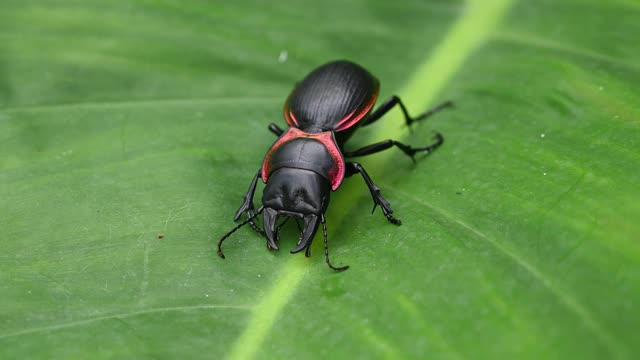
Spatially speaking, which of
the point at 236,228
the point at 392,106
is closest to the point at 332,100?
the point at 392,106

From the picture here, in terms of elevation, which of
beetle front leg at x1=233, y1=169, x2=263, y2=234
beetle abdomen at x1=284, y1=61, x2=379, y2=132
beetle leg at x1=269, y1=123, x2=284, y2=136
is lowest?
beetle front leg at x1=233, y1=169, x2=263, y2=234

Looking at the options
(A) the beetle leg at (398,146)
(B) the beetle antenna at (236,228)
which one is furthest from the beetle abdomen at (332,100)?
(B) the beetle antenna at (236,228)

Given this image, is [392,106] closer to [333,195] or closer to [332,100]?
[332,100]

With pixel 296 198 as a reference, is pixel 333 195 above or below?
below

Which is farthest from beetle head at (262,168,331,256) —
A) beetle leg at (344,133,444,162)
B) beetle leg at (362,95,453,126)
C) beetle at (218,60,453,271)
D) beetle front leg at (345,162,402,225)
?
beetle leg at (362,95,453,126)

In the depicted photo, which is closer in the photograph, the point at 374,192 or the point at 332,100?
the point at 374,192

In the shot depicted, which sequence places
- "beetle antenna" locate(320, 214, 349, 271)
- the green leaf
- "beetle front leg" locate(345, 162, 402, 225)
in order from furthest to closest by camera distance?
"beetle front leg" locate(345, 162, 402, 225) < "beetle antenna" locate(320, 214, 349, 271) < the green leaf

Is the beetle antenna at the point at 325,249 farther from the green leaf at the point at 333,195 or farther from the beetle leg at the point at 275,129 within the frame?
the beetle leg at the point at 275,129

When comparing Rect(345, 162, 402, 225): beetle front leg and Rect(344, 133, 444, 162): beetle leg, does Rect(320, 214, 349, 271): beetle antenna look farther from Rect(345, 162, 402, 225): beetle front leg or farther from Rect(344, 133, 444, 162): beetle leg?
Rect(344, 133, 444, 162): beetle leg
